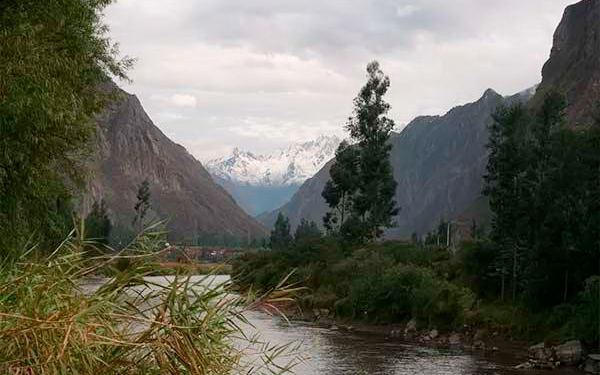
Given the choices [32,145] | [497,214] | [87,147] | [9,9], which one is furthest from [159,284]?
[497,214]

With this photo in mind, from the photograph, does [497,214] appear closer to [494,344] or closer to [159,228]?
[494,344]

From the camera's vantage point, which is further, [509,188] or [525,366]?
[509,188]

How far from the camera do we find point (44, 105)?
14766mm

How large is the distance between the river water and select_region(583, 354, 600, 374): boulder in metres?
0.78

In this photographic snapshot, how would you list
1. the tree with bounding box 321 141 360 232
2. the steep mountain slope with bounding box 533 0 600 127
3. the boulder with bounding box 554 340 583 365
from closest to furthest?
the boulder with bounding box 554 340 583 365 → the tree with bounding box 321 141 360 232 → the steep mountain slope with bounding box 533 0 600 127

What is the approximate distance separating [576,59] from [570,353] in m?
161

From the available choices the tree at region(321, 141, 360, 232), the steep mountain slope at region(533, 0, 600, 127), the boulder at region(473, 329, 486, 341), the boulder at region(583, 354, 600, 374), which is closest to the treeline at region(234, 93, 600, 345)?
the boulder at region(473, 329, 486, 341)

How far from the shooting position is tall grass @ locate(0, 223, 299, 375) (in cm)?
614

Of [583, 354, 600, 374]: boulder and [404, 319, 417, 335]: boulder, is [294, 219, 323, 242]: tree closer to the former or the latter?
[404, 319, 417, 335]: boulder

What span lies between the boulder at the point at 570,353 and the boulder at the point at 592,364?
20.1 inches

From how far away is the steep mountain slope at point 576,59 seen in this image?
516ft

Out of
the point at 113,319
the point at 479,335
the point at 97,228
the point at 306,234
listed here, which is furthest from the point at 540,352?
the point at 306,234

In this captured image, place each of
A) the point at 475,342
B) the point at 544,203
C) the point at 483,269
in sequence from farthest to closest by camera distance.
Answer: the point at 483,269
the point at 544,203
the point at 475,342

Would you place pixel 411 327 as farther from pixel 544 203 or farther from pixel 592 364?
pixel 592 364
